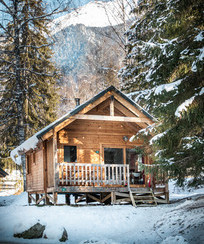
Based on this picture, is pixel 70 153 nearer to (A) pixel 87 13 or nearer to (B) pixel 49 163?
(B) pixel 49 163

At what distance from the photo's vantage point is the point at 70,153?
53.1 ft

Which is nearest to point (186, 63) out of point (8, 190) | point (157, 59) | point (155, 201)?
point (157, 59)

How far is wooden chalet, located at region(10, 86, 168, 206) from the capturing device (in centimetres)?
1459

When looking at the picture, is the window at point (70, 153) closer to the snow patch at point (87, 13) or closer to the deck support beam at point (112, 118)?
the deck support beam at point (112, 118)

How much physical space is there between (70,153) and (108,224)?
5778 mm

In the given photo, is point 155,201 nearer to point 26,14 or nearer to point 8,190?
point 26,14

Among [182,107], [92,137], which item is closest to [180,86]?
[182,107]

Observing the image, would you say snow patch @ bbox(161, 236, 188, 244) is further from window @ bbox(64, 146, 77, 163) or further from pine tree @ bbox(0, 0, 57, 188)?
pine tree @ bbox(0, 0, 57, 188)

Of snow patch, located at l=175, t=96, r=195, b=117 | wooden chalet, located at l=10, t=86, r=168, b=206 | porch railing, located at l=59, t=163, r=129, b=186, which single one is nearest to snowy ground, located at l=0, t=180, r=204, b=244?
porch railing, located at l=59, t=163, r=129, b=186

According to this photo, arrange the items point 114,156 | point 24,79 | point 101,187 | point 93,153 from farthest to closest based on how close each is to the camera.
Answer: point 24,79 → point 114,156 → point 93,153 → point 101,187

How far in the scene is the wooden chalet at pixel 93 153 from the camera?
1459 cm

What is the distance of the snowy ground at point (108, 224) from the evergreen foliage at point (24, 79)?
10.9 metres

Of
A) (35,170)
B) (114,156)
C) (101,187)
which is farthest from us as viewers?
(114,156)

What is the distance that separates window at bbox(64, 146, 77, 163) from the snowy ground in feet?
11.8
